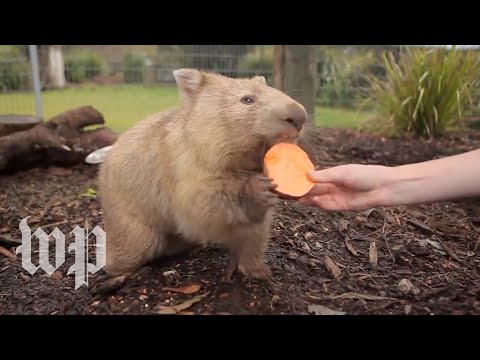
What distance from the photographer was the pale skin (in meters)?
2.99

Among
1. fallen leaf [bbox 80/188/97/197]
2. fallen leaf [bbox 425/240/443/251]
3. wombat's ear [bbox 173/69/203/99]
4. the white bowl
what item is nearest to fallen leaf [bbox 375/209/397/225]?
fallen leaf [bbox 425/240/443/251]

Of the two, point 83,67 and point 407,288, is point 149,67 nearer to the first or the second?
point 83,67

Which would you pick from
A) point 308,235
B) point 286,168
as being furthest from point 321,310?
point 308,235

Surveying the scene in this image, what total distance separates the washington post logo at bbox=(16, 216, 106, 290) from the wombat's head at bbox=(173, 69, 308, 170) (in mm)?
1498

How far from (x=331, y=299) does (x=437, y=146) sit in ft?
16.4

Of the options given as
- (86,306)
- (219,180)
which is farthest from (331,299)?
(86,306)

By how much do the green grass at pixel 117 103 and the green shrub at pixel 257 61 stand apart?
6.04 ft

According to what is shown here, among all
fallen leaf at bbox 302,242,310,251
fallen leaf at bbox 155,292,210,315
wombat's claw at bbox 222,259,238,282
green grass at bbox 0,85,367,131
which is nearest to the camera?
fallen leaf at bbox 155,292,210,315

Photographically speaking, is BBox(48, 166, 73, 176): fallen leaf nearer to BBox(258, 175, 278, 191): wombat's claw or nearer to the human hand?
the human hand

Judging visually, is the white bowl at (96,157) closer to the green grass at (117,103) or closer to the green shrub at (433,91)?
the green grass at (117,103)

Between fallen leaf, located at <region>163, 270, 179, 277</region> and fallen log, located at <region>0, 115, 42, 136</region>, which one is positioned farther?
fallen log, located at <region>0, 115, 42, 136</region>

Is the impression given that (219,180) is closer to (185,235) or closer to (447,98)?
(185,235)

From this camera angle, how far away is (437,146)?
7.17 metres

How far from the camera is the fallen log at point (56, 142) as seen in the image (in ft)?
18.8
